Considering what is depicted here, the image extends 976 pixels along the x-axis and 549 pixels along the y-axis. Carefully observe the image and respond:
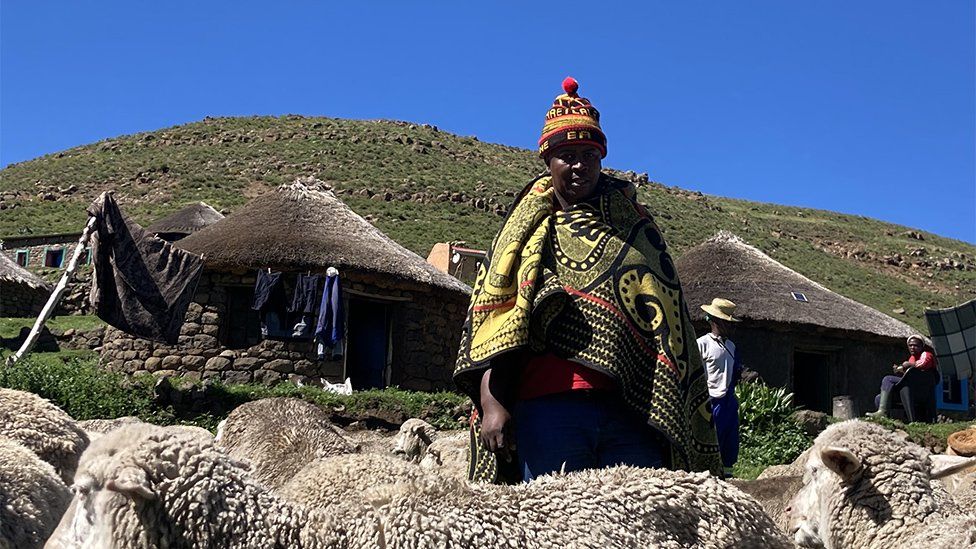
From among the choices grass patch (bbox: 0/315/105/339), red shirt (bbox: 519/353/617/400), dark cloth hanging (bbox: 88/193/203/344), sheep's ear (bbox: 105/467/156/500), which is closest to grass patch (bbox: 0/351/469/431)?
dark cloth hanging (bbox: 88/193/203/344)

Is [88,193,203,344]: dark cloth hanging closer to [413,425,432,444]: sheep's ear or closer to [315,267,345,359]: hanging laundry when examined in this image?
[315,267,345,359]: hanging laundry

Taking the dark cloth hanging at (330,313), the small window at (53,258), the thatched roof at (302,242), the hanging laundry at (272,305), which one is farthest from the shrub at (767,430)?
the small window at (53,258)

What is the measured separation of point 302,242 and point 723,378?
1062cm

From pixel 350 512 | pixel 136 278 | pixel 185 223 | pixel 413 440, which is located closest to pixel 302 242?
pixel 136 278

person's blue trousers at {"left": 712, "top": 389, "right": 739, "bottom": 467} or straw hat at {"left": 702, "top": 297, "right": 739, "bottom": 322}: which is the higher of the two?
straw hat at {"left": 702, "top": 297, "right": 739, "bottom": 322}

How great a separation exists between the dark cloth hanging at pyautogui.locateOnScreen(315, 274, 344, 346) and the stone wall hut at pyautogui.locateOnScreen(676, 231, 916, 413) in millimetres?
6123

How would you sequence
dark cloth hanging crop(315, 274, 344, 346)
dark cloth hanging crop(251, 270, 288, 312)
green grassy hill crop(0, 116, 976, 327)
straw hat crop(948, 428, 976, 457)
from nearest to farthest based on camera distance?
straw hat crop(948, 428, 976, 457), dark cloth hanging crop(315, 274, 344, 346), dark cloth hanging crop(251, 270, 288, 312), green grassy hill crop(0, 116, 976, 327)

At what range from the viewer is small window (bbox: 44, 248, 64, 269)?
1340 inches

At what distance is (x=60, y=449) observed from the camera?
17.0 ft

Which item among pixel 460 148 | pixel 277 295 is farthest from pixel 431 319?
pixel 460 148

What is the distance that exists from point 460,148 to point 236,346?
48.1m

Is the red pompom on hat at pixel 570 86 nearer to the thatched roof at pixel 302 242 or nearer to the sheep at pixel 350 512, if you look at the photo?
the sheep at pixel 350 512

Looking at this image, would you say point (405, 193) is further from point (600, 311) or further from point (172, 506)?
point (172, 506)

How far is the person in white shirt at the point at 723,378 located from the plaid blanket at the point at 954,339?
32.7ft
